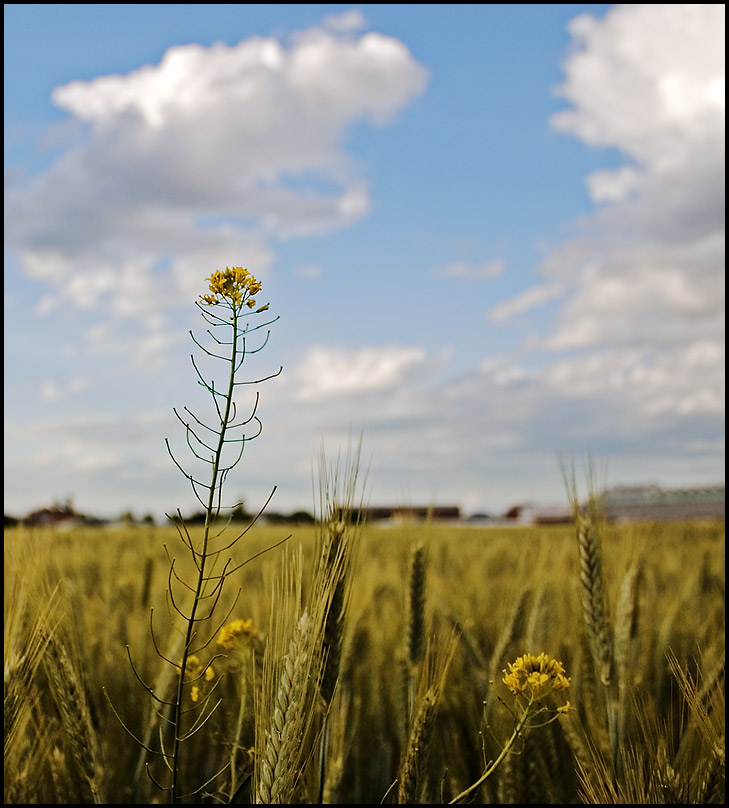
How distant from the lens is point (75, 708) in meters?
1.86

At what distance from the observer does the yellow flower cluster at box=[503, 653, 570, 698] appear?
1330mm

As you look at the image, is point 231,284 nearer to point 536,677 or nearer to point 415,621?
point 536,677

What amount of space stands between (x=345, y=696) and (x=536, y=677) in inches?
56.8

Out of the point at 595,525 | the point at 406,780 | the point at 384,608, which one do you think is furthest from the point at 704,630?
the point at 406,780

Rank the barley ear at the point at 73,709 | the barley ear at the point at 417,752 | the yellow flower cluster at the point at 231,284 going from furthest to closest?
the barley ear at the point at 73,709 → the barley ear at the point at 417,752 → the yellow flower cluster at the point at 231,284

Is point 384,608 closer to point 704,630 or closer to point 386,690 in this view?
point 386,690

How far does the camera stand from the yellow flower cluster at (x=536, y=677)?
133 cm

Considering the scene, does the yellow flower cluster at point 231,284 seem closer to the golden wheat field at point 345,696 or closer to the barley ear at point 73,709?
the golden wheat field at point 345,696

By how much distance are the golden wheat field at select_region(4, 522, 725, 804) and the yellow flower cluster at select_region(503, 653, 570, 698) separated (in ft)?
0.06

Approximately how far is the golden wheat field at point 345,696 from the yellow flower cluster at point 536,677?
0.02 meters

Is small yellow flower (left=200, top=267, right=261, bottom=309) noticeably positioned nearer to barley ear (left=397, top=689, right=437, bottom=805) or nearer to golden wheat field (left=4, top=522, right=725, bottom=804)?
golden wheat field (left=4, top=522, right=725, bottom=804)

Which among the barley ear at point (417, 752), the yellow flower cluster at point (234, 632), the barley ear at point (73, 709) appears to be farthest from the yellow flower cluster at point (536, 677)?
the barley ear at point (73, 709)

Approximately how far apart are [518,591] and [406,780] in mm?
1822

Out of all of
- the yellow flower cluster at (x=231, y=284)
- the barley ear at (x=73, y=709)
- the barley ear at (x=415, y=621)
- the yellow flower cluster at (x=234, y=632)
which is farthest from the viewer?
the barley ear at (x=415, y=621)
